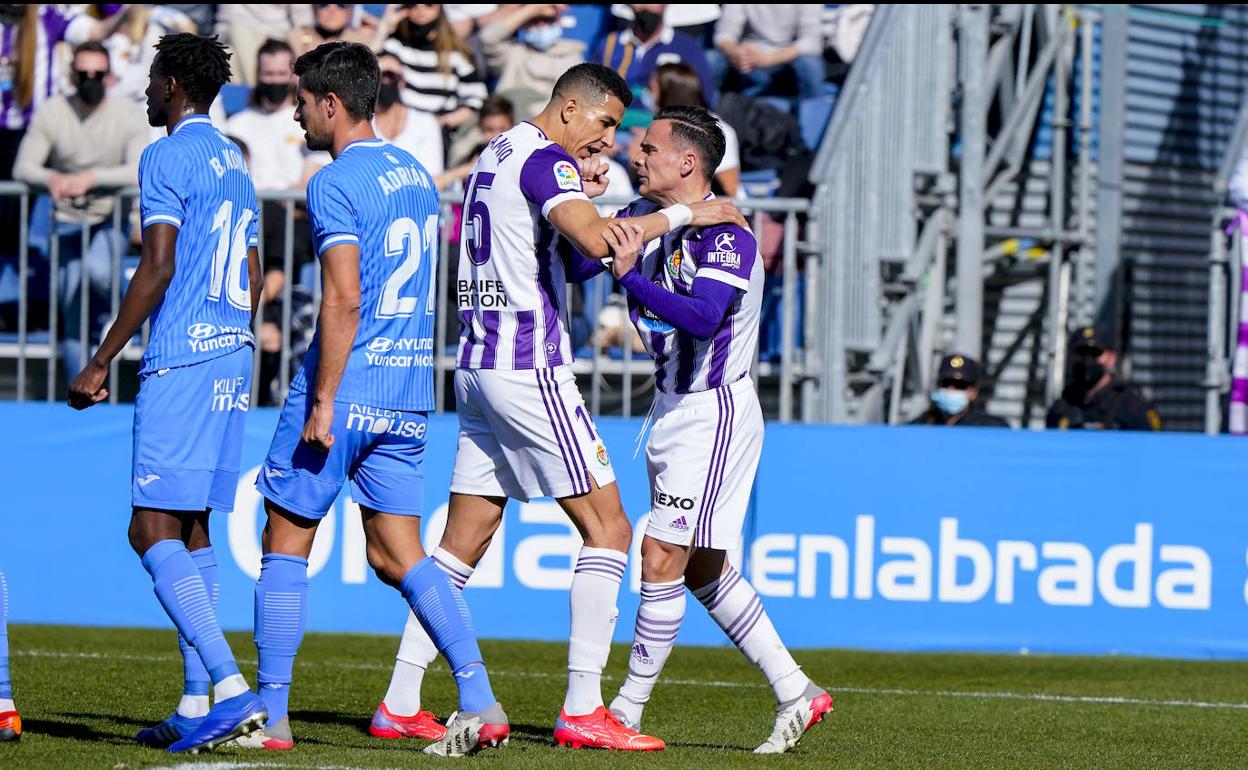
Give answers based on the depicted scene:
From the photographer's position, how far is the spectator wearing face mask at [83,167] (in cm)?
1185

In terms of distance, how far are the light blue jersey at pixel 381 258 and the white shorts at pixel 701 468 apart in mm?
877

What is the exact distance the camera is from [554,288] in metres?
6.24

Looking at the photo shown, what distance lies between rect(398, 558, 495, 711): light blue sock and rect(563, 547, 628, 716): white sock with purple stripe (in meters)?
0.38

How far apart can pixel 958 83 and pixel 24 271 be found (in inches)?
284

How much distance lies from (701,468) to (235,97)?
9.35m

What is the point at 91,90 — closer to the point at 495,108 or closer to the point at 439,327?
the point at 495,108

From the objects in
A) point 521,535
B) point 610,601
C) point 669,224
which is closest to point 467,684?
point 610,601

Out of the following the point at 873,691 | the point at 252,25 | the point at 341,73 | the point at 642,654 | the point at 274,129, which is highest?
the point at 252,25

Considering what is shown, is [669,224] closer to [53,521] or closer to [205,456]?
[205,456]

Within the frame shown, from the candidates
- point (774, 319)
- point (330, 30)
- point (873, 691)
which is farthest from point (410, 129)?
point (873, 691)

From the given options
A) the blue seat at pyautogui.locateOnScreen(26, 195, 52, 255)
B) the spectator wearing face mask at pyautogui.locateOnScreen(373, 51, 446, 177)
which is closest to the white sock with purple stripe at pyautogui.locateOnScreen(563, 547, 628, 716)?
the blue seat at pyautogui.locateOnScreen(26, 195, 52, 255)

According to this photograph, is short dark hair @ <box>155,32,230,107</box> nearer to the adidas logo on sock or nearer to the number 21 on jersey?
the number 21 on jersey

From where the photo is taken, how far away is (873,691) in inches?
340

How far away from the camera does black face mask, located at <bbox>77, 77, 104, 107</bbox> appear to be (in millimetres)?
12930
